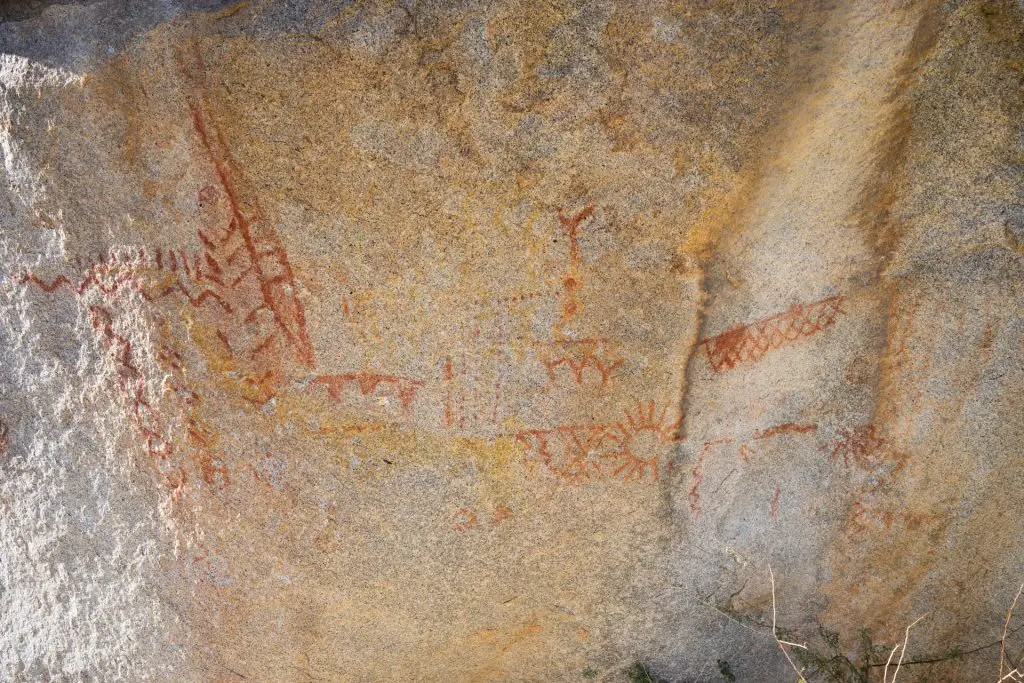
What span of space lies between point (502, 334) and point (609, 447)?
1.28 feet

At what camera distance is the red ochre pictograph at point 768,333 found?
6.16ft

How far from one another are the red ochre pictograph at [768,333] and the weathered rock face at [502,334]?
10 millimetres

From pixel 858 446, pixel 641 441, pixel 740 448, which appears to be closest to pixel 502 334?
pixel 641 441

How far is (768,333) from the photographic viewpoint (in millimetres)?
1896

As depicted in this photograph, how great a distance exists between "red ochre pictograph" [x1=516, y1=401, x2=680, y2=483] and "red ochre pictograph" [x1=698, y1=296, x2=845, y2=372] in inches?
7.3

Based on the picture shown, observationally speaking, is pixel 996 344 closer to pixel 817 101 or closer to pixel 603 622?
pixel 817 101

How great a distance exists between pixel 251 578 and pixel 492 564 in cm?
56

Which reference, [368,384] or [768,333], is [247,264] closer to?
[368,384]

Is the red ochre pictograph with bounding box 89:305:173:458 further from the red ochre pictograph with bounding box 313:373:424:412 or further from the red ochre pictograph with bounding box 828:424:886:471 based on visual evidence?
the red ochre pictograph with bounding box 828:424:886:471

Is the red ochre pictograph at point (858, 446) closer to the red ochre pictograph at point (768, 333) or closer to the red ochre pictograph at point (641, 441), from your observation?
the red ochre pictograph at point (768, 333)

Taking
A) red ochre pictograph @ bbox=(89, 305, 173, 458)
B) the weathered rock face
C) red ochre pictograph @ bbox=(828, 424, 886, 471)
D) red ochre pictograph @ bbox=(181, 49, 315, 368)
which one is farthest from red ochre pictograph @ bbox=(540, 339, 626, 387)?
red ochre pictograph @ bbox=(89, 305, 173, 458)

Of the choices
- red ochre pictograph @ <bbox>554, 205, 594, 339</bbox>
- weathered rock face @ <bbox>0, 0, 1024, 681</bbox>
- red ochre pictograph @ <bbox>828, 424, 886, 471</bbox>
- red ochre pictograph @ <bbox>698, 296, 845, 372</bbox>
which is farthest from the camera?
red ochre pictograph @ <bbox>828, 424, 886, 471</bbox>

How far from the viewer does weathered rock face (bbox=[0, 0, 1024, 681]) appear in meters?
1.56

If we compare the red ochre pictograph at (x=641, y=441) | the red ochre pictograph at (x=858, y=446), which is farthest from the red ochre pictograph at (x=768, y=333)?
the red ochre pictograph at (x=858, y=446)
